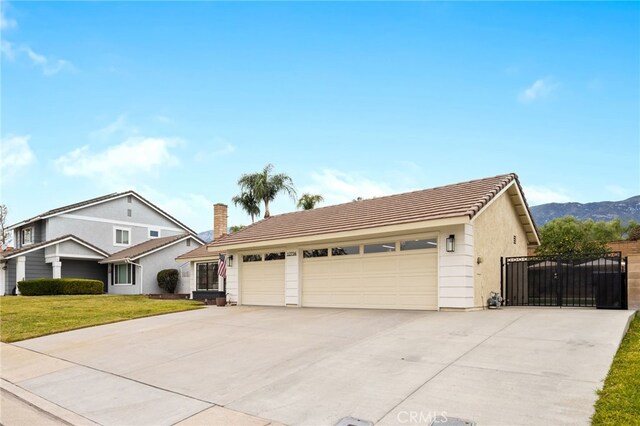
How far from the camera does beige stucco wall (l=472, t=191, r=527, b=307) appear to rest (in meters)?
12.6

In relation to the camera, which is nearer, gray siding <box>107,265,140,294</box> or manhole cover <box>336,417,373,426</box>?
manhole cover <box>336,417,373,426</box>

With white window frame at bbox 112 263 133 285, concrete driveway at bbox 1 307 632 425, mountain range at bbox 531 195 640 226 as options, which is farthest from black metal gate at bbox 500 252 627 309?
mountain range at bbox 531 195 640 226

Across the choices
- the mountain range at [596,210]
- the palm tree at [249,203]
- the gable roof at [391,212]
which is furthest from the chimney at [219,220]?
the mountain range at [596,210]

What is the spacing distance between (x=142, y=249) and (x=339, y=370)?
27.7 metres

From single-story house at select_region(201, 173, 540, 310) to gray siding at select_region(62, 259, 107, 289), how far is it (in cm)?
1840

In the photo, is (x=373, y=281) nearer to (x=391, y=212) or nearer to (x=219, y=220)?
(x=391, y=212)

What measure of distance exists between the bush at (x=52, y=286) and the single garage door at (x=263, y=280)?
15.0 m

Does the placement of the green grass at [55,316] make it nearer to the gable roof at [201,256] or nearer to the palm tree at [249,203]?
the gable roof at [201,256]

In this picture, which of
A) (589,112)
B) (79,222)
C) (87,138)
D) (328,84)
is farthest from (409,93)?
(79,222)

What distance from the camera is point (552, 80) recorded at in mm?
16906

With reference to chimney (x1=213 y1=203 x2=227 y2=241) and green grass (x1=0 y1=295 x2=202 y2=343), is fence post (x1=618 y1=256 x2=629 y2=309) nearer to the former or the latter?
green grass (x1=0 y1=295 x2=202 y2=343)

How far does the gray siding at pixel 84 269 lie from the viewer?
30837 millimetres

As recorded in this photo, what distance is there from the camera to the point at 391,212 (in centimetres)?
1445

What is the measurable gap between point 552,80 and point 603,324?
1157 centimetres
